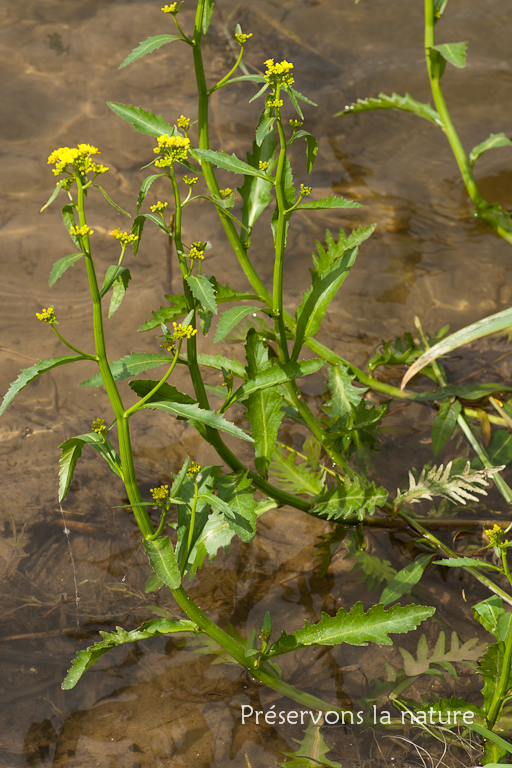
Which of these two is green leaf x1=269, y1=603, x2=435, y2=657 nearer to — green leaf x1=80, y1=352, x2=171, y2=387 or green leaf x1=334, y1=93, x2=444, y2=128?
green leaf x1=80, y1=352, x2=171, y2=387

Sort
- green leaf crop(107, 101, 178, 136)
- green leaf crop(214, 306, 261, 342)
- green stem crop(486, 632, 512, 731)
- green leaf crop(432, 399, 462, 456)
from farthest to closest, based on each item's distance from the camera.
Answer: green leaf crop(432, 399, 462, 456), green leaf crop(107, 101, 178, 136), green leaf crop(214, 306, 261, 342), green stem crop(486, 632, 512, 731)

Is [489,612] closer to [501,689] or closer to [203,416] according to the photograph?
[501,689]

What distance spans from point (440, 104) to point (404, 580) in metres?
2.24

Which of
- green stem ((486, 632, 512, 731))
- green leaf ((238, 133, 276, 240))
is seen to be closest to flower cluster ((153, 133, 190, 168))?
green leaf ((238, 133, 276, 240))

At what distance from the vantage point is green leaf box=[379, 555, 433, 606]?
2.14 m

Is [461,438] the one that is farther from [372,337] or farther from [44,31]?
[44,31]

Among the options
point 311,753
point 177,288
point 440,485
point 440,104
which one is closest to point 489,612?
point 440,485

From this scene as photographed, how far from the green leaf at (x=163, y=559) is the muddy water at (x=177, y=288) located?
0.62m

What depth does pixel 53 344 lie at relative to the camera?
2.83 m

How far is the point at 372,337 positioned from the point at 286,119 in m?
1.55

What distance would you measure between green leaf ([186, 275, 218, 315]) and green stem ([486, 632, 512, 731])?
1.10 meters

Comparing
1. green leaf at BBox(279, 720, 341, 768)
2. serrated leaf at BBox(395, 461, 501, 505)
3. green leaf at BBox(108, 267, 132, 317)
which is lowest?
green leaf at BBox(279, 720, 341, 768)

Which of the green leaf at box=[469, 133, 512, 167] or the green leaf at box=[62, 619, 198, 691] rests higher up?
the green leaf at box=[469, 133, 512, 167]

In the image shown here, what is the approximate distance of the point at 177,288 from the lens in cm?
305
